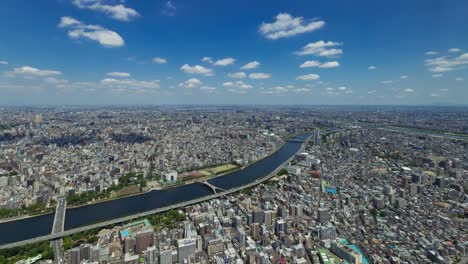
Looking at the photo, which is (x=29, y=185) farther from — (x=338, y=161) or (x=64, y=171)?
(x=338, y=161)

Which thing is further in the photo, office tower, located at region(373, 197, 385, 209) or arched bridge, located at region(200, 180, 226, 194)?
arched bridge, located at region(200, 180, 226, 194)

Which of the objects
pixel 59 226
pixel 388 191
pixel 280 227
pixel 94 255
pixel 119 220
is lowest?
pixel 59 226

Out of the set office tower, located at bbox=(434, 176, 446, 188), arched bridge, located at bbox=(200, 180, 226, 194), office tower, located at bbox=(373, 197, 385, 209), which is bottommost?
arched bridge, located at bbox=(200, 180, 226, 194)

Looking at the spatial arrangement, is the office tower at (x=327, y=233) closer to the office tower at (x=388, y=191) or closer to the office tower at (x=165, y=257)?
the office tower at (x=165, y=257)

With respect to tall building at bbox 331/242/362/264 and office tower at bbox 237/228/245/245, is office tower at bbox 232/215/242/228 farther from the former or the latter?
tall building at bbox 331/242/362/264

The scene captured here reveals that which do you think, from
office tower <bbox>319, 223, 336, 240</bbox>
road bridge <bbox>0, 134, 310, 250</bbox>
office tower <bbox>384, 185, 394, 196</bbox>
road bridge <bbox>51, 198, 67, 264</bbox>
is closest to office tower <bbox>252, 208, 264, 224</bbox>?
office tower <bbox>319, 223, 336, 240</bbox>

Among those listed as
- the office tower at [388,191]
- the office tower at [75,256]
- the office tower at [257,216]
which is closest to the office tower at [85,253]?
the office tower at [75,256]

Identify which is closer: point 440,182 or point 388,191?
point 388,191

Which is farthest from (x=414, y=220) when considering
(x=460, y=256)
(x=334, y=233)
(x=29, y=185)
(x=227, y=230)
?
(x=29, y=185)

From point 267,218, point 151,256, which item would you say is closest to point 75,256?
point 151,256

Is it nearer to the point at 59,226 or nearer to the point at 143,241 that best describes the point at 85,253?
the point at 143,241

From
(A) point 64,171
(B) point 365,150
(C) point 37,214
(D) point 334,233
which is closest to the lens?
(D) point 334,233
